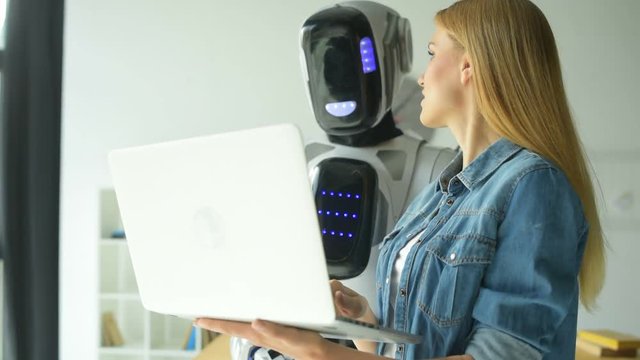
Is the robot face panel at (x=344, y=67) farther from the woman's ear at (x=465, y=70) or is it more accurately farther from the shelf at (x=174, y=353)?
the shelf at (x=174, y=353)

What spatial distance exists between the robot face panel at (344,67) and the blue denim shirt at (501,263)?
724 mm

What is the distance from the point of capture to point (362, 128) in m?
1.82

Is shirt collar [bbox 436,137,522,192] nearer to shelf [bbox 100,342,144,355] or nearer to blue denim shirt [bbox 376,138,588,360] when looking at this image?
blue denim shirt [bbox 376,138,588,360]

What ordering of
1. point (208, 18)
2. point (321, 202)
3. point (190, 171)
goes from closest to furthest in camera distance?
point (190, 171), point (321, 202), point (208, 18)

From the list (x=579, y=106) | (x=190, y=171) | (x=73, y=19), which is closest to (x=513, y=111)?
(x=190, y=171)

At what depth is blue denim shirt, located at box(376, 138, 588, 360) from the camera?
0.94 metres

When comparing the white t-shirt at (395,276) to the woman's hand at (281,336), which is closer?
the woman's hand at (281,336)

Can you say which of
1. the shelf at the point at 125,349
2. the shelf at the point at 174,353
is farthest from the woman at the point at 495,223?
the shelf at the point at 125,349

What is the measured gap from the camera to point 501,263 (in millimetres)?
974

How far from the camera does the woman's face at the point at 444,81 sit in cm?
113

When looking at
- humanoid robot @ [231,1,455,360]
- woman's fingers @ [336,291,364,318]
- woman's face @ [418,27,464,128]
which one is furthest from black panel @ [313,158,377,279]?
woman's face @ [418,27,464,128]

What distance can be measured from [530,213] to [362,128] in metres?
0.91

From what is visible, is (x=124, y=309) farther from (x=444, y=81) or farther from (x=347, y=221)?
(x=444, y=81)

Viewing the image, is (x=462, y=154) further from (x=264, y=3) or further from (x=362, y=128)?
(x=264, y=3)
